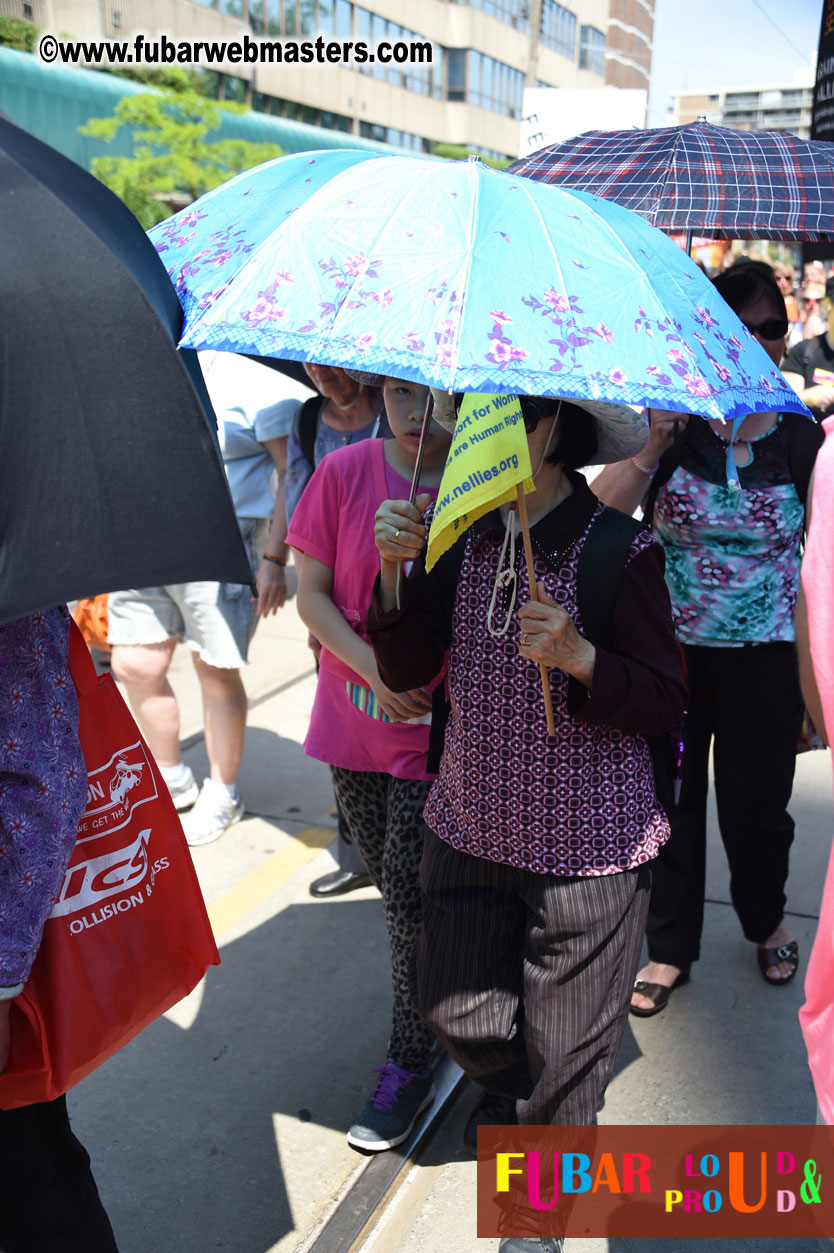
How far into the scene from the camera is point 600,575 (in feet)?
7.10

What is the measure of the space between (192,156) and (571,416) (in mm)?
19606

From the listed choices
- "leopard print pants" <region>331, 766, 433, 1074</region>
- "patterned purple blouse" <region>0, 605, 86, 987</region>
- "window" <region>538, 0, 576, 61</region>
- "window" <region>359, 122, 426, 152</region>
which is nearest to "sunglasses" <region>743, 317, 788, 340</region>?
"leopard print pants" <region>331, 766, 433, 1074</region>

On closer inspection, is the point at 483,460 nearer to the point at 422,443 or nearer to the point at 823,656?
the point at 422,443

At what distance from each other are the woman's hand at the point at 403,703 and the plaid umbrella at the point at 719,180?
1.35m

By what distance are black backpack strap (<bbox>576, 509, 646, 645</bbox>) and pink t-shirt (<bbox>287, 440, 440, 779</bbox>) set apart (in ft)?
1.97

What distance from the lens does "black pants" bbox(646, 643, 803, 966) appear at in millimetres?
3141

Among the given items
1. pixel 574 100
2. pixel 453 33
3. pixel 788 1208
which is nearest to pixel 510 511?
pixel 788 1208

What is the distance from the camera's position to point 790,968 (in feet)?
11.3

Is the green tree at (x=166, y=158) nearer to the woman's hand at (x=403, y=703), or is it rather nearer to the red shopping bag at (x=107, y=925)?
the woman's hand at (x=403, y=703)

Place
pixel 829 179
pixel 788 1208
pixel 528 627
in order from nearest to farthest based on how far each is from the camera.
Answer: pixel 528 627
pixel 788 1208
pixel 829 179

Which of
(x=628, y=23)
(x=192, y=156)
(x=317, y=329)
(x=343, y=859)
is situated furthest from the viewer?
(x=628, y=23)

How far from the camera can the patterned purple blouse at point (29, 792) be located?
1566mm

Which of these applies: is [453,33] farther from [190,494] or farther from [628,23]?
[190,494]

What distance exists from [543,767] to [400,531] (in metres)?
0.53
